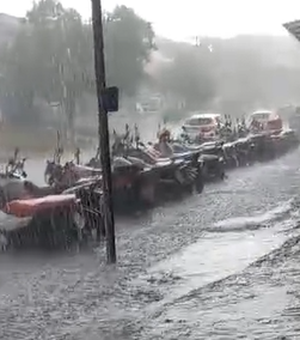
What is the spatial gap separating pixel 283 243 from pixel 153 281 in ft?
8.88

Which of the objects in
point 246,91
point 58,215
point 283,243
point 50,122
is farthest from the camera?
point 246,91

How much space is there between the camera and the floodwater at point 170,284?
7.86 metres

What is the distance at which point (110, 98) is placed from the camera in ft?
36.5

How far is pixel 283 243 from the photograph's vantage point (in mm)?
12336

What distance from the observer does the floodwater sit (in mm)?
7859

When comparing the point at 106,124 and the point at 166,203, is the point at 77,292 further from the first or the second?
the point at 166,203

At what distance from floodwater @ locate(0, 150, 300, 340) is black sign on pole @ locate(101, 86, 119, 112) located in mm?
2021

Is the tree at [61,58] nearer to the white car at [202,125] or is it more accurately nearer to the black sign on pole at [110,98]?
the white car at [202,125]

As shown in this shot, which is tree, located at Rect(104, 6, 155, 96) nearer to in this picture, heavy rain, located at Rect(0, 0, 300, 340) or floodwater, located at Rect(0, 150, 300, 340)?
heavy rain, located at Rect(0, 0, 300, 340)

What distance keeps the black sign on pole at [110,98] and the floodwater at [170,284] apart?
6.63 feet

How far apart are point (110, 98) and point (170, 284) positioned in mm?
2518

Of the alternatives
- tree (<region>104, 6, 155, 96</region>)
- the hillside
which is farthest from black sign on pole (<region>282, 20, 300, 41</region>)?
tree (<region>104, 6, 155, 96</region>)

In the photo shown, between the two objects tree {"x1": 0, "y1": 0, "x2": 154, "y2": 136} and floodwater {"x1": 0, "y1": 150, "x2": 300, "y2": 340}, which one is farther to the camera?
tree {"x1": 0, "y1": 0, "x2": 154, "y2": 136}

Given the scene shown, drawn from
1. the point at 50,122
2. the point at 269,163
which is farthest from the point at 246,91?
the point at 50,122
